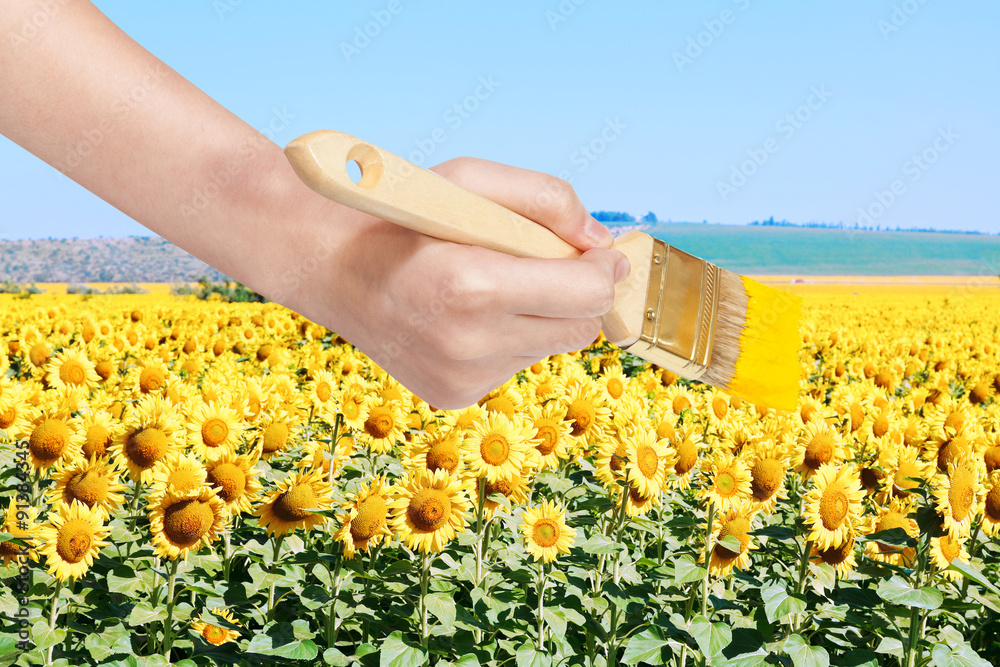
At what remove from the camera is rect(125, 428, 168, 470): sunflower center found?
2.55 meters

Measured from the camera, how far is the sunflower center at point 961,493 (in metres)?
2.38

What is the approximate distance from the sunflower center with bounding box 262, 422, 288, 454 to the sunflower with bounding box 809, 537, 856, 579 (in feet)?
6.72

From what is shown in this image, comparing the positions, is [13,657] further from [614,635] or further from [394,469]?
[614,635]

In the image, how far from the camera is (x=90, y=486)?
2447 mm

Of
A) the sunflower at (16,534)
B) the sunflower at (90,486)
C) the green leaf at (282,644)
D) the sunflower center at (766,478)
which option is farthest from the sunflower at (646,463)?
the sunflower at (16,534)

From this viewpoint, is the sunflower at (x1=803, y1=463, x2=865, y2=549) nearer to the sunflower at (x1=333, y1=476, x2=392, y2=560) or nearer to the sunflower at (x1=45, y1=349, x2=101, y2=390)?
the sunflower at (x1=333, y1=476, x2=392, y2=560)

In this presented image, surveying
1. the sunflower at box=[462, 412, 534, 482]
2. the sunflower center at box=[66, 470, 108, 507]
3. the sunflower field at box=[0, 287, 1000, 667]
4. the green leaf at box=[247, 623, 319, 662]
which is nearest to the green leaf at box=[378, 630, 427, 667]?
the sunflower field at box=[0, 287, 1000, 667]

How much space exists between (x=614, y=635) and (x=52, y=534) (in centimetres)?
191

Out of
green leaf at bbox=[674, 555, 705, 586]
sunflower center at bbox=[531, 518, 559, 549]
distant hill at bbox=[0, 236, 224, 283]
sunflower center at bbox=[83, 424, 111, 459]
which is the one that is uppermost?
distant hill at bbox=[0, 236, 224, 283]

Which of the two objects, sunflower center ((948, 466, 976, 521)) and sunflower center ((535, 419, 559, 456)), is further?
sunflower center ((535, 419, 559, 456))

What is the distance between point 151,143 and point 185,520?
4.12 feet

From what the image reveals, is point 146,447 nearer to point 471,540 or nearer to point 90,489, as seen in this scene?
point 90,489

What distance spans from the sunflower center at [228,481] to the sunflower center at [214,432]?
13.2 inches

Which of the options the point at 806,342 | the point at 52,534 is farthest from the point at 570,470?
the point at 806,342
